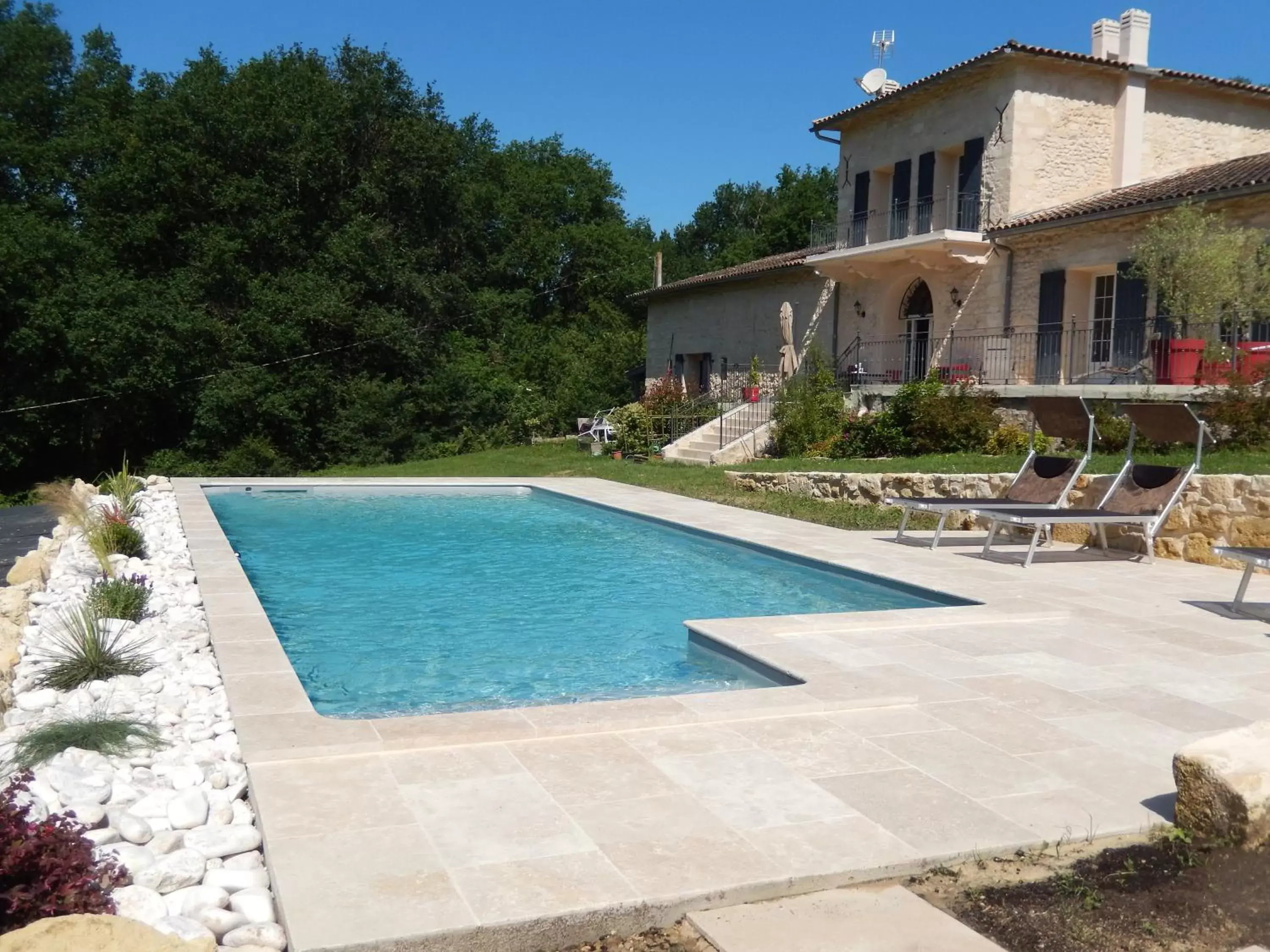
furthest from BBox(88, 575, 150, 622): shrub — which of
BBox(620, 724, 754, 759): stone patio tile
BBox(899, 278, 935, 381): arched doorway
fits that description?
BBox(899, 278, 935, 381): arched doorway

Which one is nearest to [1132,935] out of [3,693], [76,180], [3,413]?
[3,693]

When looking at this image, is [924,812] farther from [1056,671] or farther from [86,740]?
[86,740]

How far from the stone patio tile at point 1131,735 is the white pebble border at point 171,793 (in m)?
3.33

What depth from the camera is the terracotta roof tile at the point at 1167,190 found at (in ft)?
51.5

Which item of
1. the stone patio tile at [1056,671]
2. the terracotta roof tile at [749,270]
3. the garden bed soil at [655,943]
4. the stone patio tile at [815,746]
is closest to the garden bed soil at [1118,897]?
the garden bed soil at [655,943]

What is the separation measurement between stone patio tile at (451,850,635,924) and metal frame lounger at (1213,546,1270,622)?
5.36m

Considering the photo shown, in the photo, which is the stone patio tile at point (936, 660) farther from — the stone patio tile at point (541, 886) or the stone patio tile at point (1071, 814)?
the stone patio tile at point (541, 886)

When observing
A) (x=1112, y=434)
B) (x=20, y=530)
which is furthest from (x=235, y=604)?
(x=1112, y=434)

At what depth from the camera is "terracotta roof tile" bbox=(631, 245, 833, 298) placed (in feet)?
81.2

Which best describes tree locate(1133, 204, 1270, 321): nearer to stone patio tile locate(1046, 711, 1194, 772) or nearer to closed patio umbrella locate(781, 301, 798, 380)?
closed patio umbrella locate(781, 301, 798, 380)

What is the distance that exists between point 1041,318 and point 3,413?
88.4ft

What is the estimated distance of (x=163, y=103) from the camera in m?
30.1

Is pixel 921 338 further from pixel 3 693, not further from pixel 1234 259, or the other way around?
pixel 3 693

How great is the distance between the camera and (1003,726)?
15.3 ft
